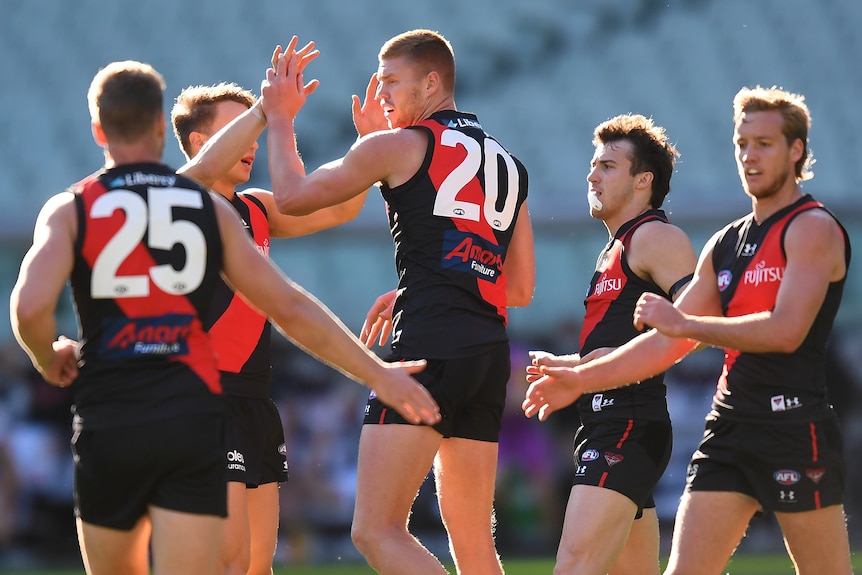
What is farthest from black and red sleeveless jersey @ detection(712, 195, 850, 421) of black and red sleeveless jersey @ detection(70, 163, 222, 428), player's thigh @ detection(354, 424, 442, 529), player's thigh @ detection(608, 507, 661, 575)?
black and red sleeveless jersey @ detection(70, 163, 222, 428)

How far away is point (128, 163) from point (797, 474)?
9.63ft

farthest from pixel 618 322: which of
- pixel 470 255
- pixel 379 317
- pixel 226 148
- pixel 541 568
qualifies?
pixel 541 568

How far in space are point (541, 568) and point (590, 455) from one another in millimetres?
5634

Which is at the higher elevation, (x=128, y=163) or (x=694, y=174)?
(x=694, y=174)

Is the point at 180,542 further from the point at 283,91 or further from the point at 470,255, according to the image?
the point at 283,91

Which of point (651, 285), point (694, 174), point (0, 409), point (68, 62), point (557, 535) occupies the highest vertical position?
point (68, 62)

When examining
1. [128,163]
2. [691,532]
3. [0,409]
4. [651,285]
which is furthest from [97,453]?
[0,409]

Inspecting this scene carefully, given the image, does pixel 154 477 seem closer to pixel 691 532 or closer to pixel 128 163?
pixel 128 163

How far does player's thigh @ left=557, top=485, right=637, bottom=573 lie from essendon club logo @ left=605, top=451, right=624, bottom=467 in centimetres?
15

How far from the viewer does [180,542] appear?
4.14 m

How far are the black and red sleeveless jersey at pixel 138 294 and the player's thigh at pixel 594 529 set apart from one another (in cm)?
198

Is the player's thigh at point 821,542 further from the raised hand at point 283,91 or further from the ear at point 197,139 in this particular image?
the ear at point 197,139

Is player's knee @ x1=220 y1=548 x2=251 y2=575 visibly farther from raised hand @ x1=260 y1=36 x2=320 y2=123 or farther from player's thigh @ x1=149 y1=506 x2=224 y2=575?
raised hand @ x1=260 y1=36 x2=320 y2=123

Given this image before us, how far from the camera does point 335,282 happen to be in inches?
503
